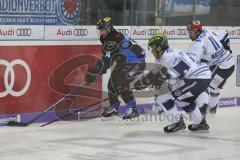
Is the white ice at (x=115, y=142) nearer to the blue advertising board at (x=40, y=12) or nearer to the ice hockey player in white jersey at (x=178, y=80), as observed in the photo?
the ice hockey player in white jersey at (x=178, y=80)

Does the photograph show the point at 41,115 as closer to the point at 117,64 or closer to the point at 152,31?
the point at 117,64

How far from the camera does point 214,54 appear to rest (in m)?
10.6

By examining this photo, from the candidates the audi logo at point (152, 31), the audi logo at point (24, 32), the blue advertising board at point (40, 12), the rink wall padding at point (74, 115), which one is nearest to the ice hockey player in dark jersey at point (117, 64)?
the rink wall padding at point (74, 115)

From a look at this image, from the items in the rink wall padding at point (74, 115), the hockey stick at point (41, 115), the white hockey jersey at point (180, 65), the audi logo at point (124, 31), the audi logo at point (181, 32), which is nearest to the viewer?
the white hockey jersey at point (180, 65)

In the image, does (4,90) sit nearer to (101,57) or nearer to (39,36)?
(39,36)

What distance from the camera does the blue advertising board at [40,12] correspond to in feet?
31.2

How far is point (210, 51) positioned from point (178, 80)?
1848 millimetres

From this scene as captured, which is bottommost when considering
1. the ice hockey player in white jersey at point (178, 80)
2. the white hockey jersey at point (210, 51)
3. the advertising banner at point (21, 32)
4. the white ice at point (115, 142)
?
the white ice at point (115, 142)

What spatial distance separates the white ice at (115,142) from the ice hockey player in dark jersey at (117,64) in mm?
325

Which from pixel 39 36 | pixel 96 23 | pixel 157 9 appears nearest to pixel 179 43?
pixel 157 9

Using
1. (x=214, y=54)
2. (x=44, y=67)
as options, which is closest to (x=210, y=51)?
(x=214, y=54)

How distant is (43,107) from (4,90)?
0.74 metres

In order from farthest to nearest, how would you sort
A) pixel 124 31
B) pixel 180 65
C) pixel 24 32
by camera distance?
pixel 124 31 → pixel 24 32 → pixel 180 65

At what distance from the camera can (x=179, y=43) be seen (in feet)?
38.5
